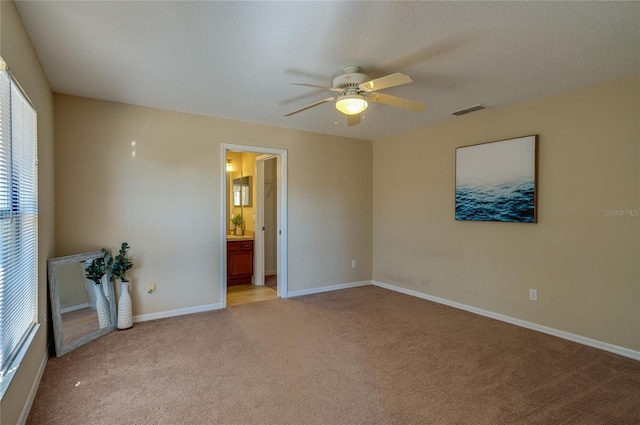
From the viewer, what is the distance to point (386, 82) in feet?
8.10

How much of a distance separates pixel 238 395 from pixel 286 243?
8.70 ft

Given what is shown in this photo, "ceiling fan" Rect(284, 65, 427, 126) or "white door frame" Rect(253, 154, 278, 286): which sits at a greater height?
"ceiling fan" Rect(284, 65, 427, 126)

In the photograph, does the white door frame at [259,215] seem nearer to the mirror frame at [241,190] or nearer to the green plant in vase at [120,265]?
the mirror frame at [241,190]

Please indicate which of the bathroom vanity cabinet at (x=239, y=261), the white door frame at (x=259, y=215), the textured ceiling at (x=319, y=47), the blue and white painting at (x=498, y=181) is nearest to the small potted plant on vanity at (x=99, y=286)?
the textured ceiling at (x=319, y=47)

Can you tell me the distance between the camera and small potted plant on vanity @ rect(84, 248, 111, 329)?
130 inches

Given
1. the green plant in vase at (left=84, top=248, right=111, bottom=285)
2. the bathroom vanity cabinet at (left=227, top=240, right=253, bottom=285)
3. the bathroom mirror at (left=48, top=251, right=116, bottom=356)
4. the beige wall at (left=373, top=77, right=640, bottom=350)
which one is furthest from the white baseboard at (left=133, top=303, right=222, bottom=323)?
the beige wall at (left=373, top=77, right=640, bottom=350)

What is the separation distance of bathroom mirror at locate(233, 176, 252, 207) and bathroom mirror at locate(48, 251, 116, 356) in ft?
9.46

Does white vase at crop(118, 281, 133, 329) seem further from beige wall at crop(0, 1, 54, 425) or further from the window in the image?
the window

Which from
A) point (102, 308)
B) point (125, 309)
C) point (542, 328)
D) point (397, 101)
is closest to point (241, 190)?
point (125, 309)

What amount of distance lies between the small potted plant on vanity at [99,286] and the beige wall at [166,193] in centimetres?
27

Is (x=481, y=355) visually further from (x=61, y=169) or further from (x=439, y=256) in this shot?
(x=61, y=169)

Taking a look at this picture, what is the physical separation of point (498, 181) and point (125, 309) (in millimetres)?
4303

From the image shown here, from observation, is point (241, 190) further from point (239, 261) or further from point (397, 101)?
point (397, 101)

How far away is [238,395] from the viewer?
7.48 ft
